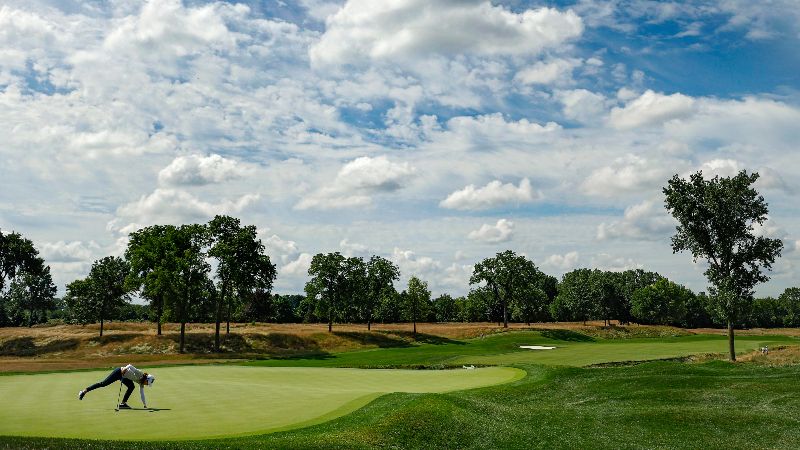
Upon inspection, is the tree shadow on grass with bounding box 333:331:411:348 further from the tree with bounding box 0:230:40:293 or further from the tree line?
the tree with bounding box 0:230:40:293

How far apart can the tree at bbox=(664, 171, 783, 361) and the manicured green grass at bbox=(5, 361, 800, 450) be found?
16.9 metres

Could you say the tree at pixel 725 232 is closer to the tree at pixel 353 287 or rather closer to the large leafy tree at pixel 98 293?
the tree at pixel 353 287

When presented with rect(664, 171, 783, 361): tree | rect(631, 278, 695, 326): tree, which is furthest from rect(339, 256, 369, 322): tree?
rect(631, 278, 695, 326): tree

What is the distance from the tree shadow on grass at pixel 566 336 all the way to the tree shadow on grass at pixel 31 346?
245ft

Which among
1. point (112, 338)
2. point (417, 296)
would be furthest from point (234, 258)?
point (417, 296)

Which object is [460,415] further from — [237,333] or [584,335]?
[584,335]

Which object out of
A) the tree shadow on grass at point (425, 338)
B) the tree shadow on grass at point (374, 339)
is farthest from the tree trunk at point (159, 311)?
the tree shadow on grass at point (425, 338)

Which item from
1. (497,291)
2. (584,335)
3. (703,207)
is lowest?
(584,335)

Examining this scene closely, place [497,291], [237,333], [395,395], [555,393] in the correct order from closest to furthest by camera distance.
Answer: [395,395] → [555,393] → [237,333] → [497,291]

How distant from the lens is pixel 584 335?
107 meters

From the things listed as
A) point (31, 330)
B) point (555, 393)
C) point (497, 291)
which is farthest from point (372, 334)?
point (555, 393)

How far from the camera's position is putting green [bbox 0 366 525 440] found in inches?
762

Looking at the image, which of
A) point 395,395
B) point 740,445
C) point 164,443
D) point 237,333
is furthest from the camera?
point 237,333

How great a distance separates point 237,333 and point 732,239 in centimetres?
7118
